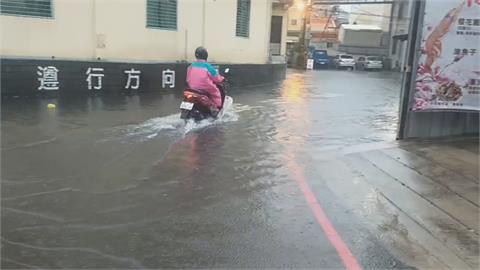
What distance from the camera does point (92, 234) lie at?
15.1 feet

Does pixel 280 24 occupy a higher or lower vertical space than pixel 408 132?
higher

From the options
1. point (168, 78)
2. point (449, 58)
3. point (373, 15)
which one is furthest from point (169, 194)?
point (373, 15)

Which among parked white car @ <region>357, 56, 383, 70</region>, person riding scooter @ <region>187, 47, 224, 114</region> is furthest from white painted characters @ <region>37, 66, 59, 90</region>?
parked white car @ <region>357, 56, 383, 70</region>

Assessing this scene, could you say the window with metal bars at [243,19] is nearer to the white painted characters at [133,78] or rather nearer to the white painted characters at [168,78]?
the white painted characters at [168,78]

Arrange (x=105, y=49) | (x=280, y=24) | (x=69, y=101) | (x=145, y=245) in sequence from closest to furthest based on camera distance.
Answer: (x=145, y=245) → (x=69, y=101) → (x=105, y=49) → (x=280, y=24)

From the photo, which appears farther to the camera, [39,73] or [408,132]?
[39,73]

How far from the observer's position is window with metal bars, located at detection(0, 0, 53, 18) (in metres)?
13.1

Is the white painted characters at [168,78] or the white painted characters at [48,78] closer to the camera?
the white painted characters at [48,78]

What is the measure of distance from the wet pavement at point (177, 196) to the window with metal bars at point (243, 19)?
1010cm

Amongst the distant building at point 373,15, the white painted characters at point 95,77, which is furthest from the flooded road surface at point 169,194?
the distant building at point 373,15

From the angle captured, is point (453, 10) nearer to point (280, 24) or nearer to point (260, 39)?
point (260, 39)

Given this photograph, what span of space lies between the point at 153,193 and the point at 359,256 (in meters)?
2.49

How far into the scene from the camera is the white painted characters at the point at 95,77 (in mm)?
14461

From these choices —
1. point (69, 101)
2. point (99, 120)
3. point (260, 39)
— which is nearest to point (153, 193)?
point (99, 120)
